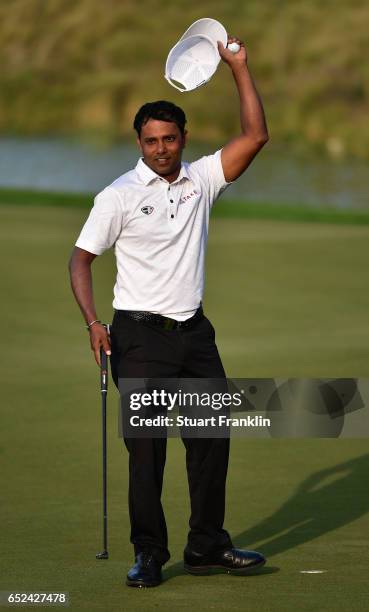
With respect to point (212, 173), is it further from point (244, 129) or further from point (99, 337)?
point (99, 337)

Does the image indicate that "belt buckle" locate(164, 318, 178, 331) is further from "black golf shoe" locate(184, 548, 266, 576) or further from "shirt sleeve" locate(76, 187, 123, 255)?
"black golf shoe" locate(184, 548, 266, 576)

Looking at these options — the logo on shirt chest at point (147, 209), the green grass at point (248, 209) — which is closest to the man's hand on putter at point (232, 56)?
the logo on shirt chest at point (147, 209)

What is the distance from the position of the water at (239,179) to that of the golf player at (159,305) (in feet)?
83.7

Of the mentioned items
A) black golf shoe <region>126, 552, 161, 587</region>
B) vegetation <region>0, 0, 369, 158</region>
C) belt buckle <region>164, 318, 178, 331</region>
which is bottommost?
black golf shoe <region>126, 552, 161, 587</region>

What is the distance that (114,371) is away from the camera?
20.4 ft

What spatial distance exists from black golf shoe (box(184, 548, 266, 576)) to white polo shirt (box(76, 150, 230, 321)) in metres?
0.84

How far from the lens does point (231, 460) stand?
8.30 m

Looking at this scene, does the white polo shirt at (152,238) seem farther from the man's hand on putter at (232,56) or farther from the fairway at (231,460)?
the fairway at (231,460)

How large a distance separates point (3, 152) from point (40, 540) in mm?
43758

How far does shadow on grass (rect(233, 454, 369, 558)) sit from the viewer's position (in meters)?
6.78

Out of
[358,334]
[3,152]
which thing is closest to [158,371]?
[358,334]

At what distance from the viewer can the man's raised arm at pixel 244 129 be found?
6297 mm

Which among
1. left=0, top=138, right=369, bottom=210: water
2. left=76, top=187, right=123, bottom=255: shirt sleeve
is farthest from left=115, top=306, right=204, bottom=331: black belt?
left=0, top=138, right=369, bottom=210: water

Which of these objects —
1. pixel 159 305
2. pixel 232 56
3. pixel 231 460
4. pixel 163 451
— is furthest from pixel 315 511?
pixel 232 56
